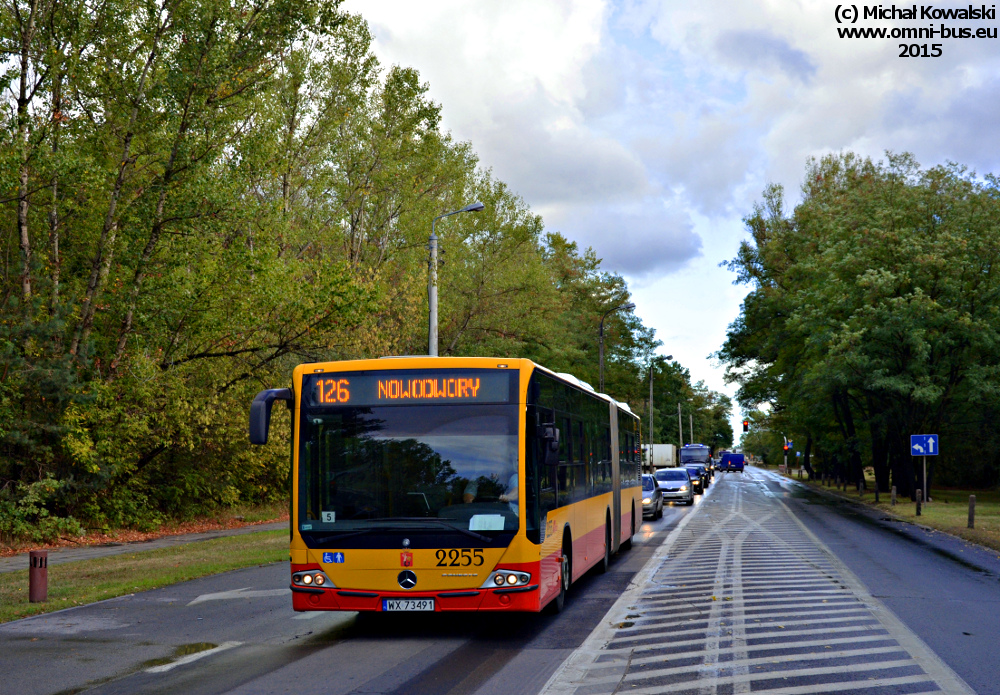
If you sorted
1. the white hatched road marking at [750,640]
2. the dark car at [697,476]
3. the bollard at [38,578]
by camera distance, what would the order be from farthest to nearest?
the dark car at [697,476]
the bollard at [38,578]
the white hatched road marking at [750,640]

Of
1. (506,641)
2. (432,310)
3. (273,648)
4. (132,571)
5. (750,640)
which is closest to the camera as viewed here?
(750,640)

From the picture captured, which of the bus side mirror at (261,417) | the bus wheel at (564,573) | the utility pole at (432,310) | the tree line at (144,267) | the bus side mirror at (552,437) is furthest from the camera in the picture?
the utility pole at (432,310)

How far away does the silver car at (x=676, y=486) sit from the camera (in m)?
41.7

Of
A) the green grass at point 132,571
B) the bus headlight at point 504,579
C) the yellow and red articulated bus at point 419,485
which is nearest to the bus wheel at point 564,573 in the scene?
the yellow and red articulated bus at point 419,485

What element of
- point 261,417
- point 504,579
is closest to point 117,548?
point 261,417

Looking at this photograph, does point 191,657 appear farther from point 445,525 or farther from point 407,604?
point 445,525

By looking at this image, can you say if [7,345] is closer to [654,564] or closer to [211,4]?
[211,4]

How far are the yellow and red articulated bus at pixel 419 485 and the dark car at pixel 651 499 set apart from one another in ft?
68.2

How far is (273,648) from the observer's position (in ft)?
32.6

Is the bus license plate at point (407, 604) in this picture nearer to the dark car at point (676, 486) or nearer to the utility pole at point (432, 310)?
the utility pole at point (432, 310)

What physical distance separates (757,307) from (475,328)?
51.4 ft

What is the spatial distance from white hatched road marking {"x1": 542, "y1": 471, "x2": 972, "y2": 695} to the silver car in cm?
2457

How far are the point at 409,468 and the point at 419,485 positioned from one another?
21 centimetres

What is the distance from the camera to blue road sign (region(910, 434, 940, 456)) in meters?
35.0
